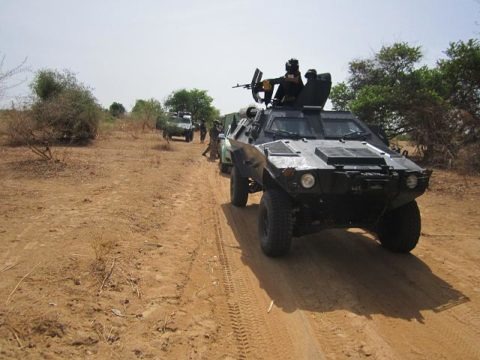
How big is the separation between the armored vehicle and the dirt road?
36 centimetres

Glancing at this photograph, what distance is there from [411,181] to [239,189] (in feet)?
12.0

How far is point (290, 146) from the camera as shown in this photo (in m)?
5.45

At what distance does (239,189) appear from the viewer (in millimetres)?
7793

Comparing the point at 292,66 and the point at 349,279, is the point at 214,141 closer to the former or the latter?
the point at 292,66

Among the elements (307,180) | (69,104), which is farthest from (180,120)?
(307,180)

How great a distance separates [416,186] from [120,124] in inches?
1118

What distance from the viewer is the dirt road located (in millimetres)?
3209

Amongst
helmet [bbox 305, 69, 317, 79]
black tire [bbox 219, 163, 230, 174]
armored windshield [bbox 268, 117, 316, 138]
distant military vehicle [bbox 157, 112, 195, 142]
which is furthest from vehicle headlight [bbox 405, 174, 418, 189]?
distant military vehicle [bbox 157, 112, 195, 142]

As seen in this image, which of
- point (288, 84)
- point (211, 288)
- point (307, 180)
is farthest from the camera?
point (288, 84)

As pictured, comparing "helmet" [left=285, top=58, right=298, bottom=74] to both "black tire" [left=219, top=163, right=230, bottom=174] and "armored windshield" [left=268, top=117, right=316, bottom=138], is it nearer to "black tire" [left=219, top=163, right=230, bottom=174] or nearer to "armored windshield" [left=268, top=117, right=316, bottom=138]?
"armored windshield" [left=268, top=117, right=316, bottom=138]

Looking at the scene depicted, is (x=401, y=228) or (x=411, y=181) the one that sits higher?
(x=411, y=181)

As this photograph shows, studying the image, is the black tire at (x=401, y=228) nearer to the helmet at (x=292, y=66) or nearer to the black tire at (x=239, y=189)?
the black tire at (x=239, y=189)

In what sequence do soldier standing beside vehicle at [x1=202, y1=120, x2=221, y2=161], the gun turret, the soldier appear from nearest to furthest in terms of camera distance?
the soldier → the gun turret → soldier standing beside vehicle at [x1=202, y1=120, x2=221, y2=161]

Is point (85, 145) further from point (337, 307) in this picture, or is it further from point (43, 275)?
point (337, 307)
